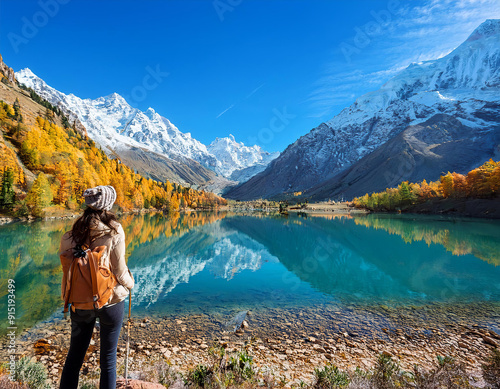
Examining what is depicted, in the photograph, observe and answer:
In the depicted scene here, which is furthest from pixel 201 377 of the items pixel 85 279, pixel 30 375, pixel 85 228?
pixel 85 228

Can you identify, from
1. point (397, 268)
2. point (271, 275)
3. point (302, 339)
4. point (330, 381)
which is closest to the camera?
point (330, 381)

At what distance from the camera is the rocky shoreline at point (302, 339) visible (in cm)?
734

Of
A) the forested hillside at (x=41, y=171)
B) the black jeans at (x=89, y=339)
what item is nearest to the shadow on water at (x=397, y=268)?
the black jeans at (x=89, y=339)

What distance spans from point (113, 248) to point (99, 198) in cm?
68

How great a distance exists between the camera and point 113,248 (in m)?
3.40

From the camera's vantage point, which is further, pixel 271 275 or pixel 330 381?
pixel 271 275

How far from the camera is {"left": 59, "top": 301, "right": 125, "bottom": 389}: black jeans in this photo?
10.9 ft

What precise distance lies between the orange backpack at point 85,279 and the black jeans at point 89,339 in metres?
0.22

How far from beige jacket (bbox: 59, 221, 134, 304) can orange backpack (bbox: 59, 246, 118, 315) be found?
0.10 meters

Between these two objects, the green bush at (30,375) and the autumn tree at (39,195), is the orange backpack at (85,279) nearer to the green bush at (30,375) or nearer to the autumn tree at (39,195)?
the green bush at (30,375)

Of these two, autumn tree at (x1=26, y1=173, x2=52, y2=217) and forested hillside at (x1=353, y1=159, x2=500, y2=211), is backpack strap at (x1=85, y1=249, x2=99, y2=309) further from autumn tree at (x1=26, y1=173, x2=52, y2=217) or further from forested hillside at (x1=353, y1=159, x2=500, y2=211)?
forested hillside at (x1=353, y1=159, x2=500, y2=211)

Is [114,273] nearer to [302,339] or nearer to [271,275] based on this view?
[302,339]

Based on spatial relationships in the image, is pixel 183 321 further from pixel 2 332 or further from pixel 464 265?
pixel 464 265

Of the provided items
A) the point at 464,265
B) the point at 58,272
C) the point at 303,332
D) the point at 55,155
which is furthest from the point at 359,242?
the point at 55,155
